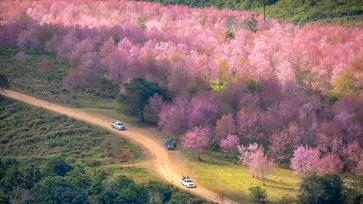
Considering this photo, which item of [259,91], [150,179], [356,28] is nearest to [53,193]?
[150,179]

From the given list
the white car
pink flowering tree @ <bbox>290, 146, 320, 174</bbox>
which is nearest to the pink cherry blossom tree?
the white car

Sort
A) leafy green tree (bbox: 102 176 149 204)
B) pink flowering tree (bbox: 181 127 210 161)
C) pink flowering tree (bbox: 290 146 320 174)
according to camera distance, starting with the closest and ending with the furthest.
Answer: leafy green tree (bbox: 102 176 149 204), pink flowering tree (bbox: 290 146 320 174), pink flowering tree (bbox: 181 127 210 161)

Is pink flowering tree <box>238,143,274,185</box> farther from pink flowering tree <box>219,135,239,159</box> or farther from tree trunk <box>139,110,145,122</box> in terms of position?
tree trunk <box>139,110,145,122</box>

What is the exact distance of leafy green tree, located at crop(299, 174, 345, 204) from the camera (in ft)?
173

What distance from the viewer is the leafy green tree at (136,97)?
70.9 m

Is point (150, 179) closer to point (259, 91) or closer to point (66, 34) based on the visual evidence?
point (259, 91)

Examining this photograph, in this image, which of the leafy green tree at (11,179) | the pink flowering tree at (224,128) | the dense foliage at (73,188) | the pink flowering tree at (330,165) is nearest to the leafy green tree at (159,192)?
the dense foliage at (73,188)

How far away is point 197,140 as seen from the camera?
208 ft

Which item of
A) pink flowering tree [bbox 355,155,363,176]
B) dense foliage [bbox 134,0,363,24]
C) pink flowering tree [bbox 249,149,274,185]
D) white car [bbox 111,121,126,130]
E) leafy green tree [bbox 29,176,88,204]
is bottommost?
pink flowering tree [bbox 355,155,363,176]

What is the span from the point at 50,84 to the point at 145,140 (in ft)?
57.5

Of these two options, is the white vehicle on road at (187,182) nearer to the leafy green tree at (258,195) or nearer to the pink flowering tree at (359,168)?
the leafy green tree at (258,195)

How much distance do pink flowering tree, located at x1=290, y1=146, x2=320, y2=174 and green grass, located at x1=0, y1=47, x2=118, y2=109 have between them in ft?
73.6

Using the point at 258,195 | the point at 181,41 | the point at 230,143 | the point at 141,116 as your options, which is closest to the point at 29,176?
the point at 258,195

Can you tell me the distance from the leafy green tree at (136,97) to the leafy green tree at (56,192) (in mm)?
21489
